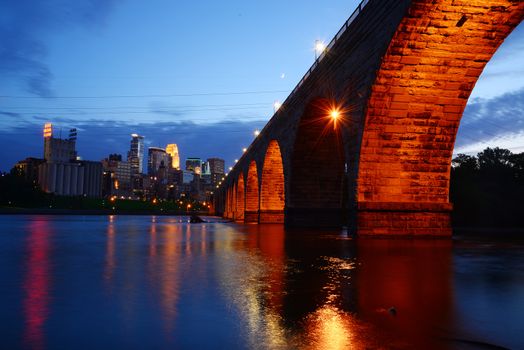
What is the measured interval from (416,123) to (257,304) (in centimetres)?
1436

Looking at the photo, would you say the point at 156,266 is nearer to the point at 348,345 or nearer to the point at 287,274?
the point at 287,274

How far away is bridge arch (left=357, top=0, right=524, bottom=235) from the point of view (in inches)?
639

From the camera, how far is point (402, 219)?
60.5 ft

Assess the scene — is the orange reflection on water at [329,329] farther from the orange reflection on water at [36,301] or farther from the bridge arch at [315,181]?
the bridge arch at [315,181]

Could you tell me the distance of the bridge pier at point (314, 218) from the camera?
31734mm

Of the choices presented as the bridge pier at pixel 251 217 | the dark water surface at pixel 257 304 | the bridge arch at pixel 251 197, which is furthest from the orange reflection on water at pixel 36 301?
the bridge arch at pixel 251 197

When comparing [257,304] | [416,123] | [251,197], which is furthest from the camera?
[251,197]

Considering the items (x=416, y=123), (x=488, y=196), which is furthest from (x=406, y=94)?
(x=488, y=196)

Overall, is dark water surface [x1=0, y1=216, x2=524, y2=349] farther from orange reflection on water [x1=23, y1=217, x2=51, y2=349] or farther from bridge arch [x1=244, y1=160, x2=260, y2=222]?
bridge arch [x1=244, y1=160, x2=260, y2=222]

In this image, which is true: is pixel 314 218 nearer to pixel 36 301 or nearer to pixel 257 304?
pixel 257 304

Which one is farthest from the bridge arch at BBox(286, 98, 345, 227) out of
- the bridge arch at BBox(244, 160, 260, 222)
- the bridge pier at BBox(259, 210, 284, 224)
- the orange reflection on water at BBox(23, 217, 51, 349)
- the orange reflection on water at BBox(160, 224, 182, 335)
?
the bridge arch at BBox(244, 160, 260, 222)

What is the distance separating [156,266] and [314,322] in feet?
17.3

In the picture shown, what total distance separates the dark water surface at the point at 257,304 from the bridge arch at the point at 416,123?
8.38 meters

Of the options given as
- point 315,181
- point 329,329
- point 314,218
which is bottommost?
point 329,329
